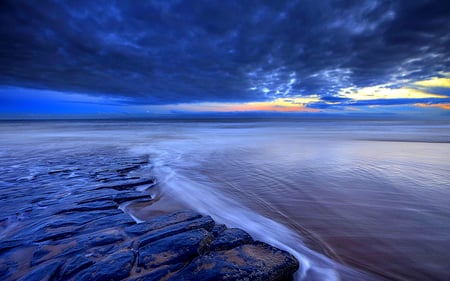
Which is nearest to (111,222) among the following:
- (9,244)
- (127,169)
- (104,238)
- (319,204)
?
(104,238)

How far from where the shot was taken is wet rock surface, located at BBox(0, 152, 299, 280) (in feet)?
7.39

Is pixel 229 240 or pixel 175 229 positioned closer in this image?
pixel 229 240

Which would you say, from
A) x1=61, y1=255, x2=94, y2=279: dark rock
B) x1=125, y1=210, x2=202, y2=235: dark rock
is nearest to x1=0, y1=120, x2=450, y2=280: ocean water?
x1=125, y1=210, x2=202, y2=235: dark rock

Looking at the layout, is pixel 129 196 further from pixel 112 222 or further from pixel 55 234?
pixel 55 234

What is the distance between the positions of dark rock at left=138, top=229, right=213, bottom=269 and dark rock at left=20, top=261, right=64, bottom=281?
844mm

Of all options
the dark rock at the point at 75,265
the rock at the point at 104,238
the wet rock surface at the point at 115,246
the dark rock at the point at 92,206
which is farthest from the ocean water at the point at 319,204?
the dark rock at the point at 75,265

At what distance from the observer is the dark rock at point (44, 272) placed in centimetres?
224

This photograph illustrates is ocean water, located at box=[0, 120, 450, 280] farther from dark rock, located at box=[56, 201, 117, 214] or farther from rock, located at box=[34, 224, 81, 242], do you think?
rock, located at box=[34, 224, 81, 242]

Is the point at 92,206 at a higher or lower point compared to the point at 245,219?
higher

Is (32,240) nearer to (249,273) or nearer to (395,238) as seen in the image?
(249,273)

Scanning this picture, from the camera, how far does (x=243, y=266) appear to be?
2270 millimetres

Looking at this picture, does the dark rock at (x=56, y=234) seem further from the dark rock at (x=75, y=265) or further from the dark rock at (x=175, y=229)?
the dark rock at (x=175, y=229)

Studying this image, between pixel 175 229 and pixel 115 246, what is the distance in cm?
75

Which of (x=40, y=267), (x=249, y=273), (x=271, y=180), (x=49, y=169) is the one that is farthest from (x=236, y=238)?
(x=49, y=169)
